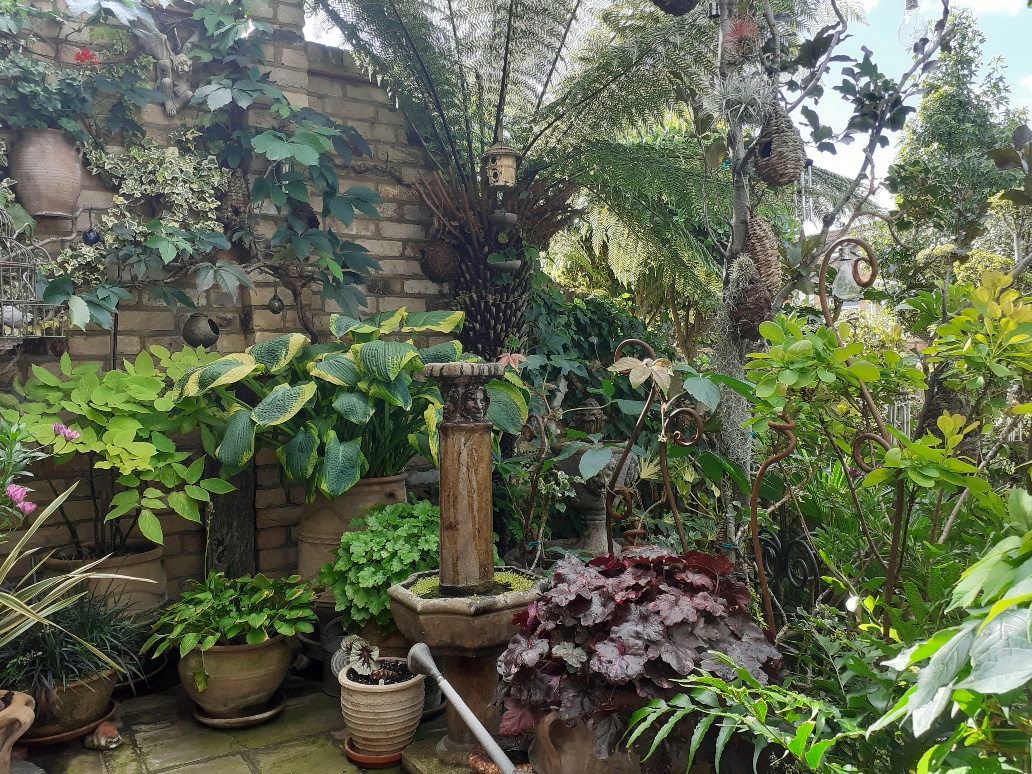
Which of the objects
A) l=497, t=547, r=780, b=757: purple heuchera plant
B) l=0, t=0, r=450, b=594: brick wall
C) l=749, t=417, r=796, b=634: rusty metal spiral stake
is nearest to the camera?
l=497, t=547, r=780, b=757: purple heuchera plant

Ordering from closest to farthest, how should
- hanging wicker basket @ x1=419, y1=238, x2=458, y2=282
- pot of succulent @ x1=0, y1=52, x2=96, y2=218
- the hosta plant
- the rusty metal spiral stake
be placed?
the rusty metal spiral stake
the hosta plant
pot of succulent @ x1=0, y1=52, x2=96, y2=218
hanging wicker basket @ x1=419, y1=238, x2=458, y2=282

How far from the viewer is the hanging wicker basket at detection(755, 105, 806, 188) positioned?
219 centimetres

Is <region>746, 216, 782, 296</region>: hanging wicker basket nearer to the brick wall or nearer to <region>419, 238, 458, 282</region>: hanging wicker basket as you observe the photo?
<region>419, 238, 458, 282</region>: hanging wicker basket

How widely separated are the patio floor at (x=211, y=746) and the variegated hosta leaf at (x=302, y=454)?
90 centimetres

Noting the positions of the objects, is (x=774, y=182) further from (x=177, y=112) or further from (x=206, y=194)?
(x=177, y=112)

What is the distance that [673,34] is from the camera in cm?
336

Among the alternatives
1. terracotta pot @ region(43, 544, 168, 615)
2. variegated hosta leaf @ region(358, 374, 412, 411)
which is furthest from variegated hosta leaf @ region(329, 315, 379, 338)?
terracotta pot @ region(43, 544, 168, 615)

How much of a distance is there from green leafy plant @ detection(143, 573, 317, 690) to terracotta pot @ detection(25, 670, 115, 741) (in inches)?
7.4

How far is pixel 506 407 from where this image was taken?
2977 millimetres

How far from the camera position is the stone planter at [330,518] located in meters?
3.03

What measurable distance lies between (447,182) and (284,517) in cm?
196

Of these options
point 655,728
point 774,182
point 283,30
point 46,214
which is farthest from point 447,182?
point 655,728

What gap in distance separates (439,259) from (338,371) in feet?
4.42

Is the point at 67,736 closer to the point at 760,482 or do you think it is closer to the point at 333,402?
the point at 333,402
